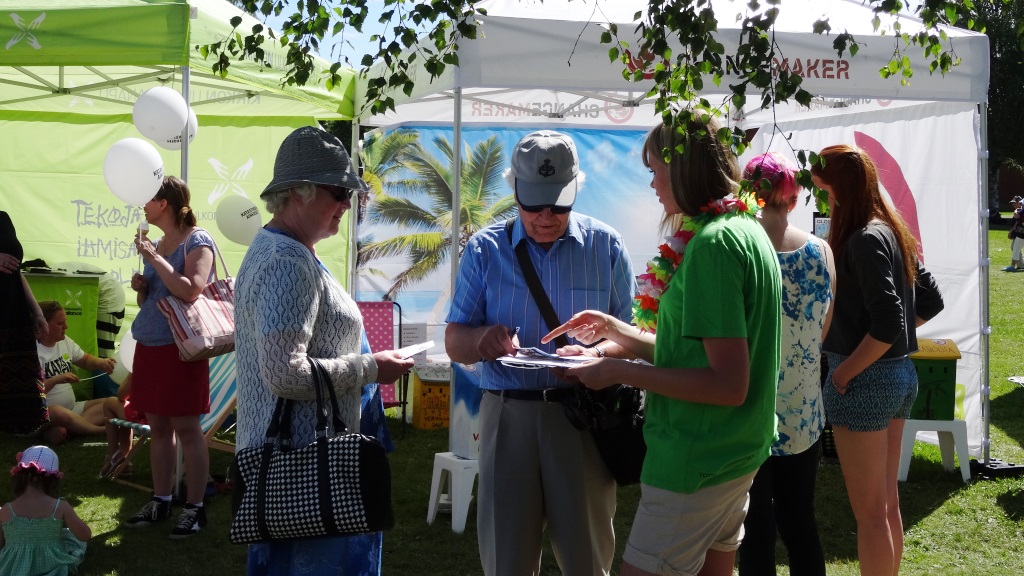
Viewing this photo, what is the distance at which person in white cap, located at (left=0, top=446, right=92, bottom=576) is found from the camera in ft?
13.3

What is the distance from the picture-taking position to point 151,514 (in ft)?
16.6

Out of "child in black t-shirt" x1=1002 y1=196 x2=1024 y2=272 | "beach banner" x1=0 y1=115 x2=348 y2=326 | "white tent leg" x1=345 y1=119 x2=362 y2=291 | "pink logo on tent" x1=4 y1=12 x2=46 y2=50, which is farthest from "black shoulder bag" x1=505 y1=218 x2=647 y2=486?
"child in black t-shirt" x1=1002 y1=196 x2=1024 y2=272

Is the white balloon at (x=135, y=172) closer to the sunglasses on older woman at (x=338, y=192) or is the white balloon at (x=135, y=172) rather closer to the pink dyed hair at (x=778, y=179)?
the sunglasses on older woman at (x=338, y=192)

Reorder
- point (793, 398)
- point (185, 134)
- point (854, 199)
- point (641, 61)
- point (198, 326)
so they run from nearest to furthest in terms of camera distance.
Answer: point (793, 398), point (854, 199), point (641, 61), point (198, 326), point (185, 134)

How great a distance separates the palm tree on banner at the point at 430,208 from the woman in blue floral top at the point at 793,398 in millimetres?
5501

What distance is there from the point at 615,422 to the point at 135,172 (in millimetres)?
3350

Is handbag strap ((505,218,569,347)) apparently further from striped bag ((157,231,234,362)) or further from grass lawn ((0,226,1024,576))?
striped bag ((157,231,234,362))

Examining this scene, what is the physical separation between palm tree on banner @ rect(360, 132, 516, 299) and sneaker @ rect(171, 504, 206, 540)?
12.2 ft

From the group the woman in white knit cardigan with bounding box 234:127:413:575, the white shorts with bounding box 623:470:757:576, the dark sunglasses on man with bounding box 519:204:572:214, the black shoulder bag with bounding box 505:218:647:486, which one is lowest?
the white shorts with bounding box 623:470:757:576

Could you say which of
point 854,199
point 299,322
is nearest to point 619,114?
point 854,199

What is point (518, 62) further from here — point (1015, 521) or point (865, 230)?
point (1015, 521)

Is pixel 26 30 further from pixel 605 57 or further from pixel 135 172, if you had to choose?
pixel 605 57

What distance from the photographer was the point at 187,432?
4895 mm

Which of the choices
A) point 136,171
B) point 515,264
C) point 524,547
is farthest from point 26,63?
point 524,547
